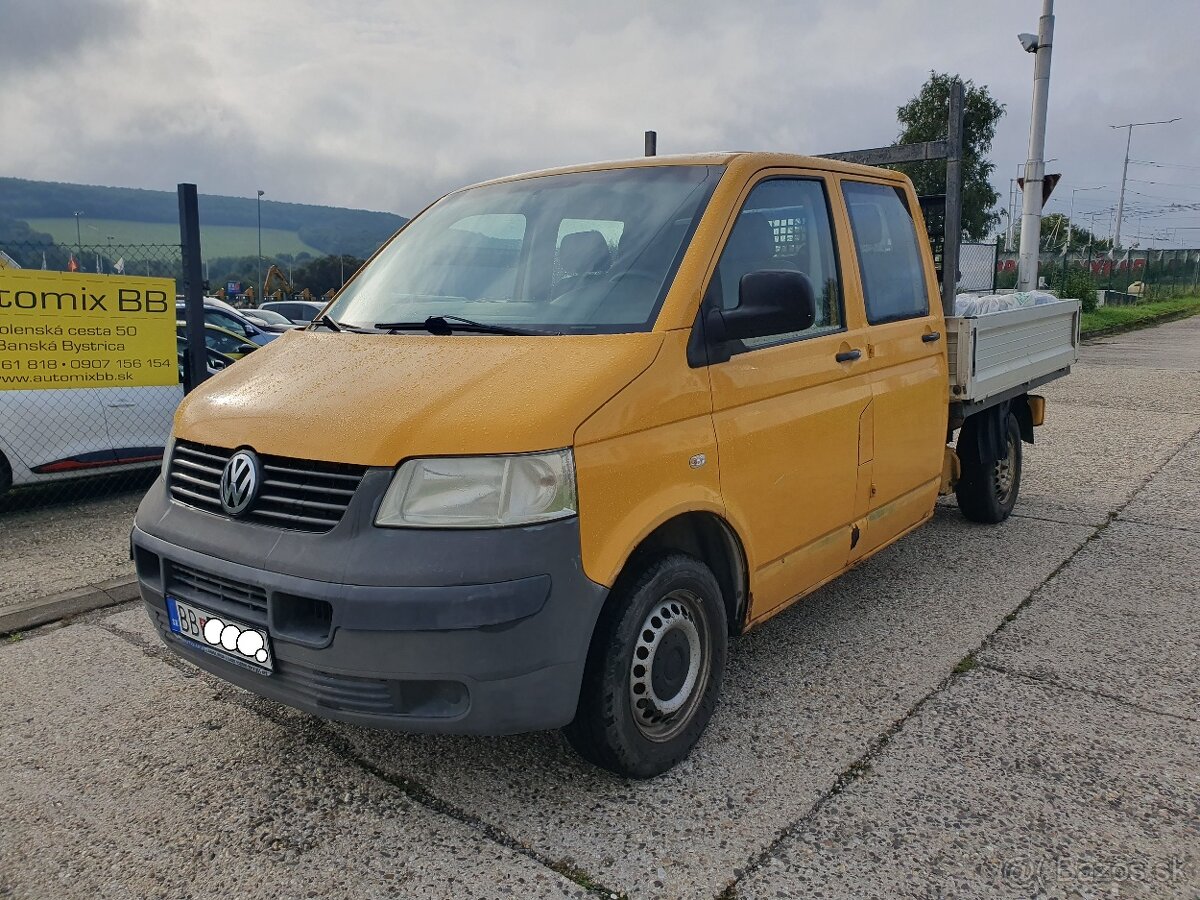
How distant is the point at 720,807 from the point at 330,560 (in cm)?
137

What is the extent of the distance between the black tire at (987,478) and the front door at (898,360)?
1038 mm

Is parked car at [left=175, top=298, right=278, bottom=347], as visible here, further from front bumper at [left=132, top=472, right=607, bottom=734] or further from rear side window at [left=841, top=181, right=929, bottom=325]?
front bumper at [left=132, top=472, right=607, bottom=734]

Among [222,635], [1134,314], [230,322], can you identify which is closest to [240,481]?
[222,635]

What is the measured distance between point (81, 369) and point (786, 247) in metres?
5.02

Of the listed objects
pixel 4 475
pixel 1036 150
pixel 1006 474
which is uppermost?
pixel 1036 150

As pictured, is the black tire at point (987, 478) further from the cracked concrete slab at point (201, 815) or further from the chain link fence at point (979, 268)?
the chain link fence at point (979, 268)

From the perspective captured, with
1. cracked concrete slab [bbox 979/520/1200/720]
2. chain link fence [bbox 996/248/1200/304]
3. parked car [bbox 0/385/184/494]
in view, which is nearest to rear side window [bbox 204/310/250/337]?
parked car [bbox 0/385/184/494]

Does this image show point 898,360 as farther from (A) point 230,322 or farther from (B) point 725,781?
(A) point 230,322

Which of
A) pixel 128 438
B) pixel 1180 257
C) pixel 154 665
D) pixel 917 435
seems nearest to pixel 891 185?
pixel 917 435

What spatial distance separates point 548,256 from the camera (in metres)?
3.40

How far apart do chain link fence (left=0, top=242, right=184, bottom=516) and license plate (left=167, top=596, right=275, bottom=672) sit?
403cm

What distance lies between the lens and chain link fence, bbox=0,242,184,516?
604 centimetres

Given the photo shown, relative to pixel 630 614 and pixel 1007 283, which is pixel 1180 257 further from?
pixel 630 614

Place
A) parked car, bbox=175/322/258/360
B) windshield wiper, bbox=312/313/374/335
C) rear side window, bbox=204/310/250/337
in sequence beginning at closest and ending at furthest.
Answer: windshield wiper, bbox=312/313/374/335, parked car, bbox=175/322/258/360, rear side window, bbox=204/310/250/337
